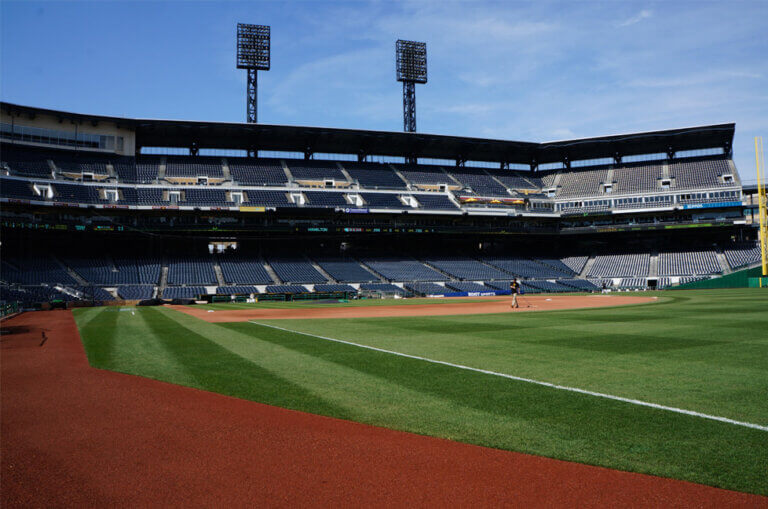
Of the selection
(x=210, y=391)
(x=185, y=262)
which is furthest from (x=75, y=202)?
(x=210, y=391)

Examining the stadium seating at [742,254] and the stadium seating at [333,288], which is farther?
the stadium seating at [742,254]

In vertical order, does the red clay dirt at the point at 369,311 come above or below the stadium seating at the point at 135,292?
below

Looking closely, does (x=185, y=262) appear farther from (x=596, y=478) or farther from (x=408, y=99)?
(x=596, y=478)

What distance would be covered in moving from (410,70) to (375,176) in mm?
16901

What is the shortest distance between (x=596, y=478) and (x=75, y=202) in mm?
56353

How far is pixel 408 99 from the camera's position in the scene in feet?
230

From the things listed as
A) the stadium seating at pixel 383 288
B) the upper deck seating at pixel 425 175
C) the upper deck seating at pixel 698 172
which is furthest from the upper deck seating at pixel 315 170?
the upper deck seating at pixel 698 172

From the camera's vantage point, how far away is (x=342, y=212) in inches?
2259

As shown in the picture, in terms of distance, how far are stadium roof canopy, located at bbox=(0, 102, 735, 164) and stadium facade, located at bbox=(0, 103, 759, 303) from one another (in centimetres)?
29

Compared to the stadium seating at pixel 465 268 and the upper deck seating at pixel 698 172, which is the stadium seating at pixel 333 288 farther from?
the upper deck seating at pixel 698 172

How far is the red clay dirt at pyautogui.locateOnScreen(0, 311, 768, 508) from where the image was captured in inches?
163

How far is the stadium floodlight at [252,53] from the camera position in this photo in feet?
211

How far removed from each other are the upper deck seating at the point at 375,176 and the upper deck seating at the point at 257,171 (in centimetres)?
960

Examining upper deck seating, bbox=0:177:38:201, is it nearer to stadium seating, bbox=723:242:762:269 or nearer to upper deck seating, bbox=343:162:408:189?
upper deck seating, bbox=343:162:408:189
